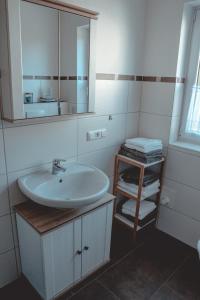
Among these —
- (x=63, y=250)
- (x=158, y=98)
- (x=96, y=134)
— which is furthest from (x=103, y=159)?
(x=63, y=250)

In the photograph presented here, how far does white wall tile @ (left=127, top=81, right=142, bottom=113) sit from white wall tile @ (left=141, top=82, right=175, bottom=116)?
0.14 ft

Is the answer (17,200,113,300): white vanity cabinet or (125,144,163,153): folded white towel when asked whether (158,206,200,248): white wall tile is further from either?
(17,200,113,300): white vanity cabinet

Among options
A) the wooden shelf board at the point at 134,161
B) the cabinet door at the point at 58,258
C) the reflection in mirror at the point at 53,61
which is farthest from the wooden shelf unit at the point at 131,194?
the cabinet door at the point at 58,258

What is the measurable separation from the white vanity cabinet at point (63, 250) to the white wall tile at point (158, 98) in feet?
3.06

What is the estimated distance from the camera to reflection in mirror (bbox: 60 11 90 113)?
148 cm

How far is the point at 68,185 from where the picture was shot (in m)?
1.65

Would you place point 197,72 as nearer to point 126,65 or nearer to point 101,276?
point 126,65

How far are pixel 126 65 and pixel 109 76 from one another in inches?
8.6

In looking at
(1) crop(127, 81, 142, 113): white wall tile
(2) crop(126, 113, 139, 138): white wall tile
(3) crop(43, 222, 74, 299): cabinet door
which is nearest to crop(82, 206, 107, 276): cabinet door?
(3) crop(43, 222, 74, 299): cabinet door

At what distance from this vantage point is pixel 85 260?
165cm

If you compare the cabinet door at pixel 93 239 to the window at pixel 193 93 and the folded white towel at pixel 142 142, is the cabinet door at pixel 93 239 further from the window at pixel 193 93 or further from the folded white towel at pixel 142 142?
the window at pixel 193 93

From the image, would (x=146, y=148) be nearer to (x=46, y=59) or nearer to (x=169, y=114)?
(x=169, y=114)

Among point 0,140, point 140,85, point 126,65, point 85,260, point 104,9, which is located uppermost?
point 104,9

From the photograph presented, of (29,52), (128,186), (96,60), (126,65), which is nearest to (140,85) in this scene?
(126,65)
